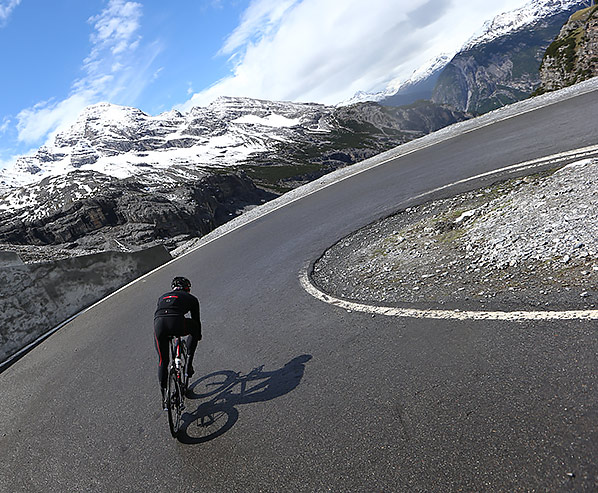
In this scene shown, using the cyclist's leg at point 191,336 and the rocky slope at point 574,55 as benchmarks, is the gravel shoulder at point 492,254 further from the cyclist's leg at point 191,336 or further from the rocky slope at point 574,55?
the rocky slope at point 574,55

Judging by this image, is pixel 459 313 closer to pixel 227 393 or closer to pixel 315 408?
pixel 315 408

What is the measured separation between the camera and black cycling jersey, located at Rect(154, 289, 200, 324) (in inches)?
204

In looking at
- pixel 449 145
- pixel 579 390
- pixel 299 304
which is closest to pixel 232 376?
pixel 299 304

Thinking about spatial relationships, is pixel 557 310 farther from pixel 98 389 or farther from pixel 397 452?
pixel 98 389

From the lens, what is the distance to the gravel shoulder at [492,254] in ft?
17.3

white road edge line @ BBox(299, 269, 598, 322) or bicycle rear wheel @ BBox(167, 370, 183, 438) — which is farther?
bicycle rear wheel @ BBox(167, 370, 183, 438)

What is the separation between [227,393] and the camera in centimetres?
532

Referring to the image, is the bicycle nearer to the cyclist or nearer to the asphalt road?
the cyclist

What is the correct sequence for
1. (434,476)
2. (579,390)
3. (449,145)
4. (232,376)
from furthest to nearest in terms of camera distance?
(449,145), (232,376), (579,390), (434,476)

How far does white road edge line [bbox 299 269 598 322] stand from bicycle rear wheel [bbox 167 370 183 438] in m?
2.99

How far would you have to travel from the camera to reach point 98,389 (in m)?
6.49

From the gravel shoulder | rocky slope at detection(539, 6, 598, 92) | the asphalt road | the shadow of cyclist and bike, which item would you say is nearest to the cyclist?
the shadow of cyclist and bike

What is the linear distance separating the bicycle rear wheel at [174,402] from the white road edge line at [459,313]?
2991 mm

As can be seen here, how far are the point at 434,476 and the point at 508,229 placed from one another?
16.9 ft
